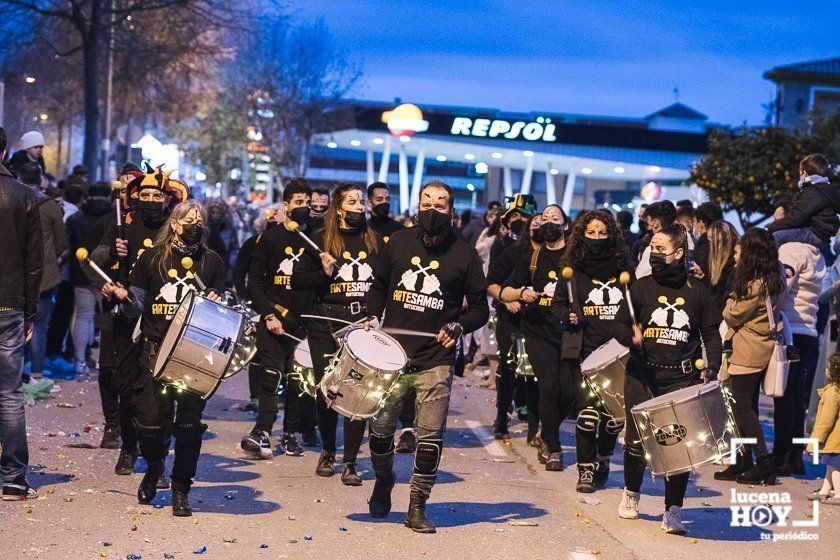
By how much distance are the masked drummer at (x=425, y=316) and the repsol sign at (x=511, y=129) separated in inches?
1675

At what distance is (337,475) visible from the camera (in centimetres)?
1010

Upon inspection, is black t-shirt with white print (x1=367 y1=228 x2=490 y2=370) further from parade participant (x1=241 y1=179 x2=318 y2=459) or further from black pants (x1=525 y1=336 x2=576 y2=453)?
black pants (x1=525 y1=336 x2=576 y2=453)

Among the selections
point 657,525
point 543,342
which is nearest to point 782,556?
point 657,525

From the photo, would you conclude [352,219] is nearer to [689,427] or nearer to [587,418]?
[587,418]

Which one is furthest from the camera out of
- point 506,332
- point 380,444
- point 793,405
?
point 506,332

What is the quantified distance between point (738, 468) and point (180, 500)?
4879mm

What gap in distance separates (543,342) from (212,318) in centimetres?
369

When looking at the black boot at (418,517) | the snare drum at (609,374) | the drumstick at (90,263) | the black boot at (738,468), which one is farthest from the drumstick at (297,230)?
the black boot at (738,468)

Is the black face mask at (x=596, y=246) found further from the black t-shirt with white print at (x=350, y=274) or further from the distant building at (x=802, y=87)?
the distant building at (x=802, y=87)

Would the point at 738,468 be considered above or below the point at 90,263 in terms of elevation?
below

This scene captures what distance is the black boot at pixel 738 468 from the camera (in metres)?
11.0

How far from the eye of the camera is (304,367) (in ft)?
34.8

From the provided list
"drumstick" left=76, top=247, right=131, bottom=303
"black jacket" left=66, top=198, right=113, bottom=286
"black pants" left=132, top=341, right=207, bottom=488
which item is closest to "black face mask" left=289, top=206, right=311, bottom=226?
"drumstick" left=76, top=247, right=131, bottom=303

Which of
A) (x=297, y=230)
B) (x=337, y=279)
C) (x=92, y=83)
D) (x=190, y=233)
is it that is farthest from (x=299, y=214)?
(x=92, y=83)
